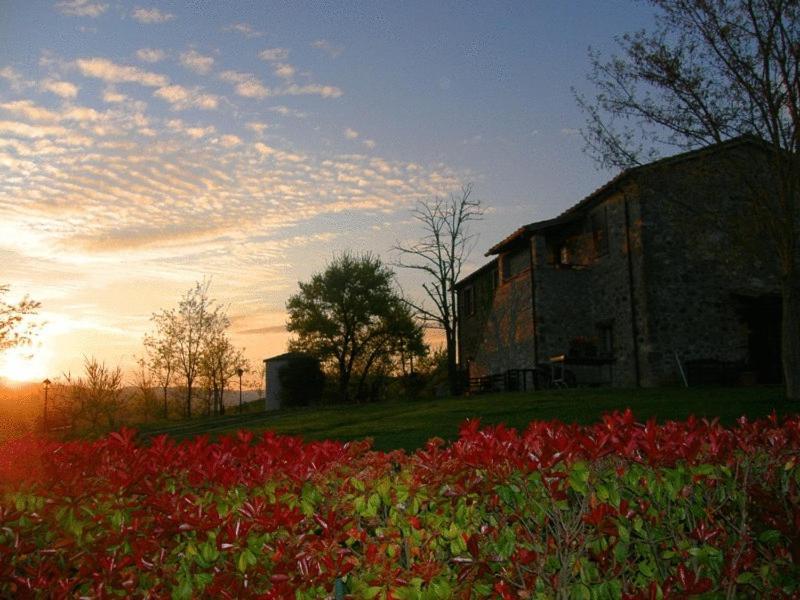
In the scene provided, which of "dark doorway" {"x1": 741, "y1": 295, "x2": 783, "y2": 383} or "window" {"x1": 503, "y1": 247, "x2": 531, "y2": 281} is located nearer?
"dark doorway" {"x1": 741, "y1": 295, "x2": 783, "y2": 383}

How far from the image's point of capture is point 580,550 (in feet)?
11.2

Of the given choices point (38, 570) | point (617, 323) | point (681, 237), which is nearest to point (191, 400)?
point (617, 323)

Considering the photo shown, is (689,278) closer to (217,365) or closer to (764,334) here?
(764,334)

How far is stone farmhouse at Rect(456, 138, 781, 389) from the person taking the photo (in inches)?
923

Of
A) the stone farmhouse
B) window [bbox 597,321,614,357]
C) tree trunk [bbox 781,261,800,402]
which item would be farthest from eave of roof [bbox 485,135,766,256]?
tree trunk [bbox 781,261,800,402]

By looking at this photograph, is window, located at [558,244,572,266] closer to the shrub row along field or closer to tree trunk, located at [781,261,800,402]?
tree trunk, located at [781,261,800,402]

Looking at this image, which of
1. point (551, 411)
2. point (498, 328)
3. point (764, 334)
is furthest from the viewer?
point (498, 328)

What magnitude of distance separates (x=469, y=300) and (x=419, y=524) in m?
35.9

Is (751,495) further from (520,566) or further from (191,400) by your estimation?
(191,400)

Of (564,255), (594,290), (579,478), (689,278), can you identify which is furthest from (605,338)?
(579,478)

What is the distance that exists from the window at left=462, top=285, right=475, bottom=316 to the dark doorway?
626 inches

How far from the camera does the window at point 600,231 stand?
85.8 feet

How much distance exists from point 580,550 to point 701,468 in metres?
0.85

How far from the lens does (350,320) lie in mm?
43000
